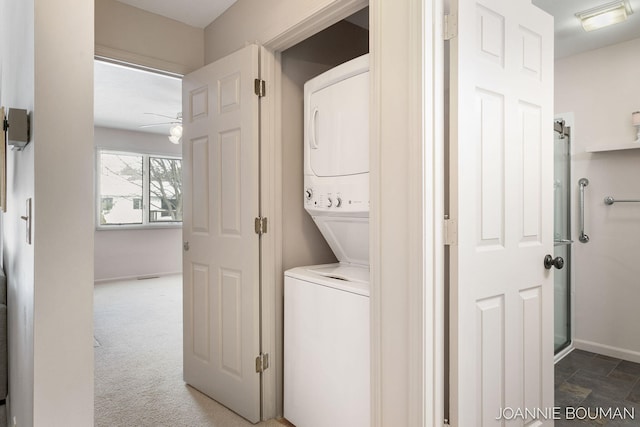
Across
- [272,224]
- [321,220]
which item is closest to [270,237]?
[272,224]

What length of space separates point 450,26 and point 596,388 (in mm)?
2504

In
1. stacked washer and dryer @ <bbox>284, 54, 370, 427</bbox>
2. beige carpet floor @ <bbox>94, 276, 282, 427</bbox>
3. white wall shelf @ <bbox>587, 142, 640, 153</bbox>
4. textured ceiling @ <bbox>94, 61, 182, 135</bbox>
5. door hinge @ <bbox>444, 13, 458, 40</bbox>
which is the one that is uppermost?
textured ceiling @ <bbox>94, 61, 182, 135</bbox>

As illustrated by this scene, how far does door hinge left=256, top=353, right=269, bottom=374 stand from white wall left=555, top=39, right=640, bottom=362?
260 cm

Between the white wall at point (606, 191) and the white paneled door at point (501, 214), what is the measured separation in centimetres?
163

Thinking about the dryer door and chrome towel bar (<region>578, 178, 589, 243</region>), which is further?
chrome towel bar (<region>578, 178, 589, 243</region>)

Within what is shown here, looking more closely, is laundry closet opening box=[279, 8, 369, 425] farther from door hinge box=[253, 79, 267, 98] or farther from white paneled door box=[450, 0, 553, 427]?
white paneled door box=[450, 0, 553, 427]

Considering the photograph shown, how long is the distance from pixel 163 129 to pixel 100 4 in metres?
4.16

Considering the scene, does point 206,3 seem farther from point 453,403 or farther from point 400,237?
point 453,403

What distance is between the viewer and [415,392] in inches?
56.5

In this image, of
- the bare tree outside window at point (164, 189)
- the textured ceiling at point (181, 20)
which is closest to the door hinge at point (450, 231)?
the textured ceiling at point (181, 20)

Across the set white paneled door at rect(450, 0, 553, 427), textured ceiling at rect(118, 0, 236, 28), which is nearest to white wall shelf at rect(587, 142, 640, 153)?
white paneled door at rect(450, 0, 553, 427)

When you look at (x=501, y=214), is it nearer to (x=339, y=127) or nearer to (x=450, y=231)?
(x=450, y=231)

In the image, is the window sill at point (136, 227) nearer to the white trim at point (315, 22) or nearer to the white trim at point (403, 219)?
the white trim at point (315, 22)

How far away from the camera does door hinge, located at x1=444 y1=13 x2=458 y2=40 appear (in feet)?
4.84
